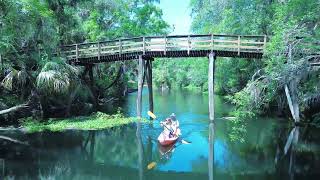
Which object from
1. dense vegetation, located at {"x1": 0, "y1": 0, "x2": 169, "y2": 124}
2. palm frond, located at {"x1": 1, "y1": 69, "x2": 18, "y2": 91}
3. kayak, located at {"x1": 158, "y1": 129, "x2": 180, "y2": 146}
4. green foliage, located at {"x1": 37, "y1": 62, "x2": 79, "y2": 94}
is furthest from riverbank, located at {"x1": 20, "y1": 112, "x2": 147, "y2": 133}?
kayak, located at {"x1": 158, "y1": 129, "x2": 180, "y2": 146}

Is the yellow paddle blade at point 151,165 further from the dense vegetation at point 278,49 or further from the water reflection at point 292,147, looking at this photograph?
the dense vegetation at point 278,49

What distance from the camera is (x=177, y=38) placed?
27688 millimetres

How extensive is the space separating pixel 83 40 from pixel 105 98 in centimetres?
921

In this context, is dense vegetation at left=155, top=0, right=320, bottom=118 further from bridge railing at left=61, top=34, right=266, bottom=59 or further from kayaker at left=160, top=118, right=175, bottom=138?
kayaker at left=160, top=118, right=175, bottom=138

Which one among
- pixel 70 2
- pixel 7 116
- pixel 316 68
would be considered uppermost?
pixel 70 2

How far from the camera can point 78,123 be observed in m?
26.3

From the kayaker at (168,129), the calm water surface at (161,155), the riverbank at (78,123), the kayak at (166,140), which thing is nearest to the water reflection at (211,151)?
the calm water surface at (161,155)

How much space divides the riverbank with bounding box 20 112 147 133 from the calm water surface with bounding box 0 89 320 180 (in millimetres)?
782

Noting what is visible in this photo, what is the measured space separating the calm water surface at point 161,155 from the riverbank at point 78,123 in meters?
0.78

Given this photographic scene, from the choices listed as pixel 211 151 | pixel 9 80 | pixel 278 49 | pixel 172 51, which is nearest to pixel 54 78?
pixel 9 80

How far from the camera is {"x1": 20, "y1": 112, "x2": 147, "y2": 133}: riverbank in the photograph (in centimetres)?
2486

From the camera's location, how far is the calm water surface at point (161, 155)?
53.2ft

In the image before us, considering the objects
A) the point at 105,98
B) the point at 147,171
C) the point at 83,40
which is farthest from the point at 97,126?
the point at 105,98

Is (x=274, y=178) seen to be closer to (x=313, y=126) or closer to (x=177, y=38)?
(x=313, y=126)
